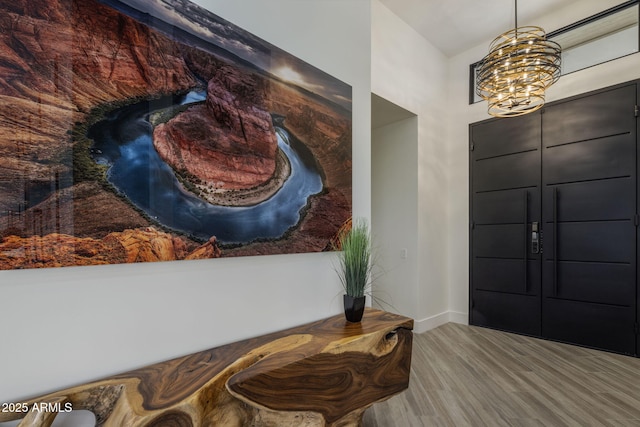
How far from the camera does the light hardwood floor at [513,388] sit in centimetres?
202

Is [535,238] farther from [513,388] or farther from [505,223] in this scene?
[513,388]

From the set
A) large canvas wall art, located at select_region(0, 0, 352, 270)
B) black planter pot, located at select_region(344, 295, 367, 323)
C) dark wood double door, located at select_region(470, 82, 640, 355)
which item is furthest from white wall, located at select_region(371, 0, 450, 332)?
black planter pot, located at select_region(344, 295, 367, 323)

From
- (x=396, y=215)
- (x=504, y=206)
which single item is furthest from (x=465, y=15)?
(x=396, y=215)

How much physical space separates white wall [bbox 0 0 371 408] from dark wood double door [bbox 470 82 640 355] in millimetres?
2442

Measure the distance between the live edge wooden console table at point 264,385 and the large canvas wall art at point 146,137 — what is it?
475 mm

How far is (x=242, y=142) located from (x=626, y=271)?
3.86 metres

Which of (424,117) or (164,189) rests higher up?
(424,117)

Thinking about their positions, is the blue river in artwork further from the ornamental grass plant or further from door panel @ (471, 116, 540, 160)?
door panel @ (471, 116, 540, 160)

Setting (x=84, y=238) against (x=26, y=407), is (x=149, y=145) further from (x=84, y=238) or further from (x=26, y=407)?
(x=26, y=407)

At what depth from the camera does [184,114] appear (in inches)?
55.7

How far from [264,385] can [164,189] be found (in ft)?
3.11

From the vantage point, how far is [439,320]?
4.07 meters

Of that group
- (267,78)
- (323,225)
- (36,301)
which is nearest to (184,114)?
(267,78)

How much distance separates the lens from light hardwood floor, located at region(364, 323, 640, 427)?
2020mm
